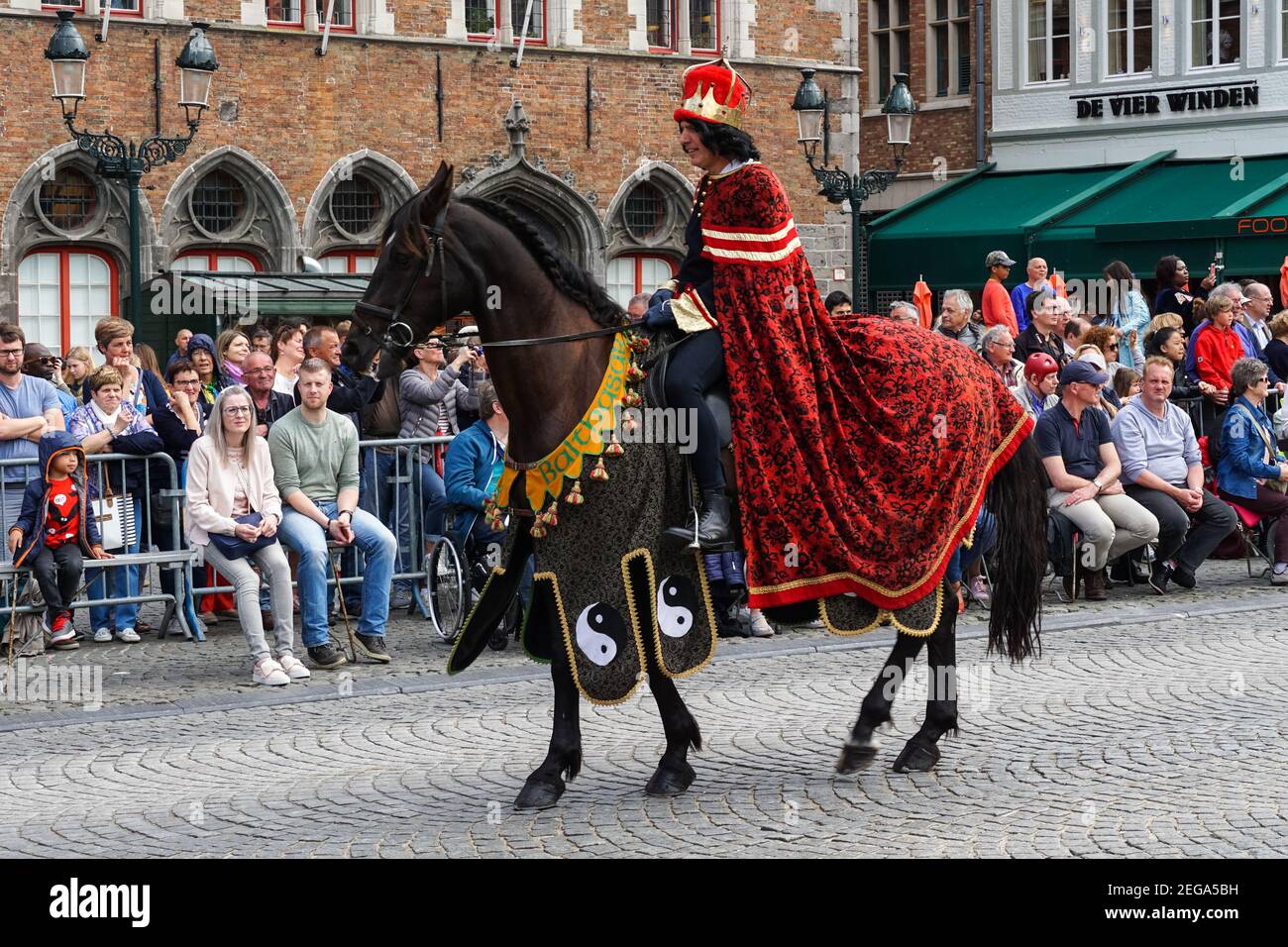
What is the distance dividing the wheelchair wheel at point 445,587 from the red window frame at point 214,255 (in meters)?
16.0

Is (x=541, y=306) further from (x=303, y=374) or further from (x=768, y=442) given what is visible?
(x=303, y=374)

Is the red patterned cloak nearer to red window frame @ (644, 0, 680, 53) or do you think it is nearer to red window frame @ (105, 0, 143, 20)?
red window frame @ (105, 0, 143, 20)

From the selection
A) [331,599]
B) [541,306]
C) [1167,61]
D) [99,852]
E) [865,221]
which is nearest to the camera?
[99,852]

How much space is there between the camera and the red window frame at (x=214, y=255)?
27.5 m

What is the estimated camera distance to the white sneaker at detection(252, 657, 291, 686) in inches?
416

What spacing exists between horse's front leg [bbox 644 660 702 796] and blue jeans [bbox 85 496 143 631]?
5.45 m

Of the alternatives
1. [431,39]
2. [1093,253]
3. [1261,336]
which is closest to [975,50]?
[1093,253]

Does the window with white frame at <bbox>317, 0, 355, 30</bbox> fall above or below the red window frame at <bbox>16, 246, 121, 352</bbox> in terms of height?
above

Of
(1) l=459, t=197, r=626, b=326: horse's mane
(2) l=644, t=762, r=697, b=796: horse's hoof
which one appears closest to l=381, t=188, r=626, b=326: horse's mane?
(1) l=459, t=197, r=626, b=326: horse's mane

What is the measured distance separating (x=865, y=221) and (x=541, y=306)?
2980cm

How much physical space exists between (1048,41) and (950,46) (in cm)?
198

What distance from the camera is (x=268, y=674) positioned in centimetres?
1061

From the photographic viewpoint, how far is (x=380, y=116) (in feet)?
93.2

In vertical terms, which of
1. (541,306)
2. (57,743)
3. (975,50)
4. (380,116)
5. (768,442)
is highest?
(975,50)
